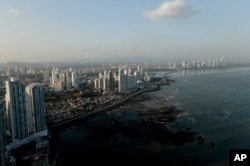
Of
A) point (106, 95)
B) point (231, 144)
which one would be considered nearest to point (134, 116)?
point (231, 144)

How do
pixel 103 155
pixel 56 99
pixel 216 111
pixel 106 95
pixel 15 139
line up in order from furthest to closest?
pixel 106 95 → pixel 56 99 → pixel 216 111 → pixel 15 139 → pixel 103 155

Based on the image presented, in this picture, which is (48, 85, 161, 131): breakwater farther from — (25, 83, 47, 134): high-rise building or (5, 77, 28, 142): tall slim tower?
(5, 77, 28, 142): tall slim tower

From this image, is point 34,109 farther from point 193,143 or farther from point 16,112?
point 193,143

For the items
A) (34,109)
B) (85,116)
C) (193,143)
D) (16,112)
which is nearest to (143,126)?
(193,143)

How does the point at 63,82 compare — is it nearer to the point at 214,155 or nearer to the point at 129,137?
the point at 129,137

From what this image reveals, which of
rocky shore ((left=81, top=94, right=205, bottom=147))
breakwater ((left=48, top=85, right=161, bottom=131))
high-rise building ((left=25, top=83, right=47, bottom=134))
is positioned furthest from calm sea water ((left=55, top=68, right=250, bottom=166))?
high-rise building ((left=25, top=83, right=47, bottom=134))

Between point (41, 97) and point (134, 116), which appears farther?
point (134, 116)

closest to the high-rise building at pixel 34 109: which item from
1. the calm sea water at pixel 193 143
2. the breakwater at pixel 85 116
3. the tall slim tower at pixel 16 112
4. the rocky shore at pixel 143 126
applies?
the tall slim tower at pixel 16 112
